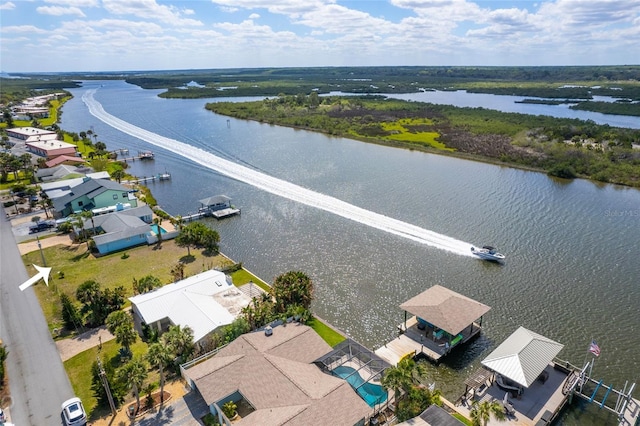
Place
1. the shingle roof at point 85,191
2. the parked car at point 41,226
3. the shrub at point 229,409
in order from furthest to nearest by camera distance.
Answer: the shingle roof at point 85,191, the parked car at point 41,226, the shrub at point 229,409

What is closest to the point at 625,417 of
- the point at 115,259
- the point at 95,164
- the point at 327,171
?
the point at 115,259

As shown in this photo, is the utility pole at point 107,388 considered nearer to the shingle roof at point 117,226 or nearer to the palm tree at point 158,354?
the palm tree at point 158,354

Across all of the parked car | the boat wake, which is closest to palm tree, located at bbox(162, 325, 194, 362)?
the boat wake

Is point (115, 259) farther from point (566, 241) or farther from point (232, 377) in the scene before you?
point (566, 241)

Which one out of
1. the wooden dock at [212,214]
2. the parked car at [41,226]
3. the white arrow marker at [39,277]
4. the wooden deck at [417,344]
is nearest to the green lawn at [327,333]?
the wooden deck at [417,344]

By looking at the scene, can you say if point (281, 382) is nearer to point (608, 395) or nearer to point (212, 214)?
point (608, 395)

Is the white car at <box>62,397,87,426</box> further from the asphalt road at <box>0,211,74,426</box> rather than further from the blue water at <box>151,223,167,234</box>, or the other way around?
the blue water at <box>151,223,167,234</box>

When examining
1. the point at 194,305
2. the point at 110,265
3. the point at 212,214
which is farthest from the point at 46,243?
the point at 194,305
